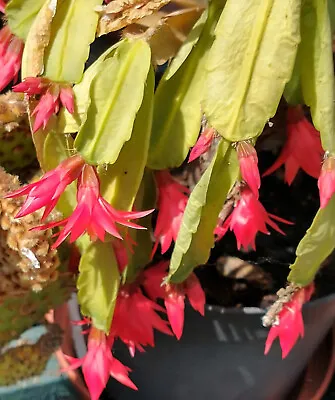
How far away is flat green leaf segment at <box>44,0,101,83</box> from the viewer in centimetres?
61

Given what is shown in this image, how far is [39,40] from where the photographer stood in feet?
2.02

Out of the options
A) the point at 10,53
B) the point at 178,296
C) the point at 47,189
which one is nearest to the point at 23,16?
the point at 10,53

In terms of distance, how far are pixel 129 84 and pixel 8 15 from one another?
0.67ft

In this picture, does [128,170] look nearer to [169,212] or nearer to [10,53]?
[169,212]

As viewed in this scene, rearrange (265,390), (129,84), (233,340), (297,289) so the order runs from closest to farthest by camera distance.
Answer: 1. (129,84)
2. (297,289)
3. (233,340)
4. (265,390)

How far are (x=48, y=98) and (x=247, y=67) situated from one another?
0.20m

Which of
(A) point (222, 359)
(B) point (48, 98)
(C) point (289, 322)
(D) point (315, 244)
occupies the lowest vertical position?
(A) point (222, 359)

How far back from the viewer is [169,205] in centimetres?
73

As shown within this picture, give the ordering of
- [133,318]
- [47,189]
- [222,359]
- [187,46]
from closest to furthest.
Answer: [47,189] → [187,46] → [133,318] → [222,359]

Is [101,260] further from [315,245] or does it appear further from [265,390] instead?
[265,390]

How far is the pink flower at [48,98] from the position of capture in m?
0.59

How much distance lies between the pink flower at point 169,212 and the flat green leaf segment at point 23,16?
251 millimetres

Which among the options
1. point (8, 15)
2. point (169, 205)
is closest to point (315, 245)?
point (169, 205)

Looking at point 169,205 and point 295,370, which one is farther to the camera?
point 295,370
